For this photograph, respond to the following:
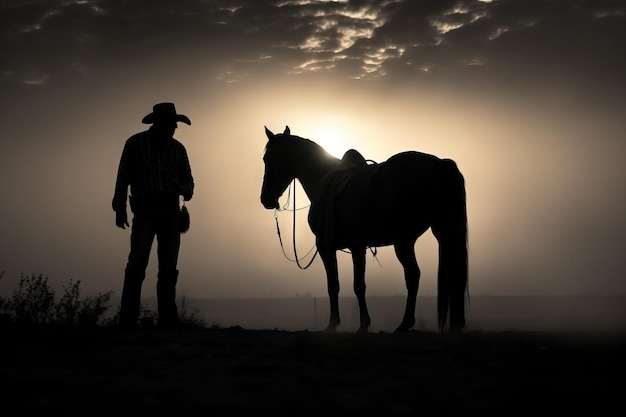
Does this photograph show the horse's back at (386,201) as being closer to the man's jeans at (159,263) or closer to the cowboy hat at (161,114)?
the man's jeans at (159,263)

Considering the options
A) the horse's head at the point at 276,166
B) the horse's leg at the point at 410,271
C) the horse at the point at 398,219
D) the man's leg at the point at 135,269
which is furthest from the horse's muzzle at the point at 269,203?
the horse's leg at the point at 410,271

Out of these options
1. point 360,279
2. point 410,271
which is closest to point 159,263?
point 360,279

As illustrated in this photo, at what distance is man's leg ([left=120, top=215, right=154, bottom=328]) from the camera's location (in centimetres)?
779

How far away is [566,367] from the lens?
393 cm

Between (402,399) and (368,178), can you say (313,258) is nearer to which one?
(368,178)

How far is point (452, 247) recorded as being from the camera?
7.35 m

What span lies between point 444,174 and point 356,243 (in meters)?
1.58

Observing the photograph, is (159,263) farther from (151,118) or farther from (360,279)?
(360,279)

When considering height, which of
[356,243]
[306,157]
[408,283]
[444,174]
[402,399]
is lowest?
[402,399]

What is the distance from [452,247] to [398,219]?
2.70 feet

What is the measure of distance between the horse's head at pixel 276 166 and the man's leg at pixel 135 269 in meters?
2.81

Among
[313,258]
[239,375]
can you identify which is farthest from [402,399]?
[313,258]

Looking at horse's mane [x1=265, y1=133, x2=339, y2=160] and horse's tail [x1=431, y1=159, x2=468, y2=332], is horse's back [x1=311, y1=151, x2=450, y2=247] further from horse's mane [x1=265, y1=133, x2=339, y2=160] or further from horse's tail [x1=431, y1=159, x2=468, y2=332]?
horse's mane [x1=265, y1=133, x2=339, y2=160]

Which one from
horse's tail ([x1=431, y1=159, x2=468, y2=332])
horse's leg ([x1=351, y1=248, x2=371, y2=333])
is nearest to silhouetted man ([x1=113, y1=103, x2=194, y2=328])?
horse's leg ([x1=351, y1=248, x2=371, y2=333])
